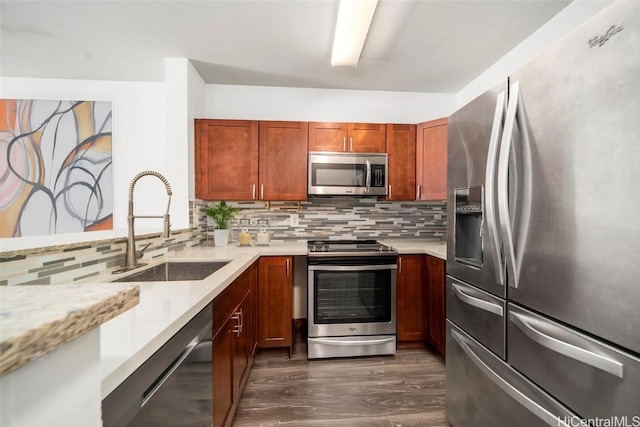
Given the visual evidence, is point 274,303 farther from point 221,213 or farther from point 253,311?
point 221,213

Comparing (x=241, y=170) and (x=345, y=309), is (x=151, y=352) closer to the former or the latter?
(x=345, y=309)

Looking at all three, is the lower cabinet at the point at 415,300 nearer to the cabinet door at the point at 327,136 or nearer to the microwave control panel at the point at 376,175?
the microwave control panel at the point at 376,175

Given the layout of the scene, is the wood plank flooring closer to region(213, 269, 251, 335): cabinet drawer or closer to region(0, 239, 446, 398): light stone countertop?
region(213, 269, 251, 335): cabinet drawer

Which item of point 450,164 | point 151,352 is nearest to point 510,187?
point 450,164

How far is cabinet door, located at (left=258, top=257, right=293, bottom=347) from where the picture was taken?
2.21m

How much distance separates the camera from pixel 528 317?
0.96 metres

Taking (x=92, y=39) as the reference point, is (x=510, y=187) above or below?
below

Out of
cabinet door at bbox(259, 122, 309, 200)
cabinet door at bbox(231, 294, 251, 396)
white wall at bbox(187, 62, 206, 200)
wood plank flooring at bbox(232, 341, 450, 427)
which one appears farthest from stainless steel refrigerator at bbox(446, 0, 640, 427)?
white wall at bbox(187, 62, 206, 200)

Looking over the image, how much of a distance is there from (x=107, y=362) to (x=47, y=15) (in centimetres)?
256

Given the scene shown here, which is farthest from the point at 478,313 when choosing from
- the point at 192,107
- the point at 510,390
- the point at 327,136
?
the point at 192,107

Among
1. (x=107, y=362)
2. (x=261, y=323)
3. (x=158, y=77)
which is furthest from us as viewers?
(x=158, y=77)

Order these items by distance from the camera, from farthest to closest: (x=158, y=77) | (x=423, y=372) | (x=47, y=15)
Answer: (x=158, y=77) → (x=423, y=372) → (x=47, y=15)

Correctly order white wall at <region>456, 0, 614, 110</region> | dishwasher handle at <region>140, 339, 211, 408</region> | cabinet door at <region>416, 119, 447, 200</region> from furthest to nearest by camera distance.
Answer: cabinet door at <region>416, 119, 447, 200</region>
white wall at <region>456, 0, 614, 110</region>
dishwasher handle at <region>140, 339, 211, 408</region>

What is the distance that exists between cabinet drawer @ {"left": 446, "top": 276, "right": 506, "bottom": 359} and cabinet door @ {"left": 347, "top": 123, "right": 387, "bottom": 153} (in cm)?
148
